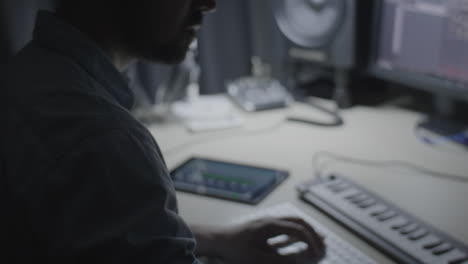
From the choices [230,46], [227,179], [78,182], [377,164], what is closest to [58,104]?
[78,182]

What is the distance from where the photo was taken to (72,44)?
2.40ft

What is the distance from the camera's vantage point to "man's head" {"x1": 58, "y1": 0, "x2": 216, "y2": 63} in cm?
75

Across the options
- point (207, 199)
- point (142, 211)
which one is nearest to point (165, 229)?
point (142, 211)


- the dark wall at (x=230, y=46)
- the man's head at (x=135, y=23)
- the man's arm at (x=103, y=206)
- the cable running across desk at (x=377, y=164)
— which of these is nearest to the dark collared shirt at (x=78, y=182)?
the man's arm at (x=103, y=206)

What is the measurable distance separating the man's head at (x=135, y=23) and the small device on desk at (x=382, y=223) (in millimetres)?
377

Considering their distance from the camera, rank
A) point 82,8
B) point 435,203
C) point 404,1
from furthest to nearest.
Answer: point 404,1, point 435,203, point 82,8

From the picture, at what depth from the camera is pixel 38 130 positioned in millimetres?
608

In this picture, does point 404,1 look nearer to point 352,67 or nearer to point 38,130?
point 352,67

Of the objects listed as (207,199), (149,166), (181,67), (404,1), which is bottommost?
(207,199)

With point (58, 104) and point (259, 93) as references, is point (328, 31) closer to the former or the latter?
point (259, 93)

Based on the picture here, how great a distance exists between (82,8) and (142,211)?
1.09ft

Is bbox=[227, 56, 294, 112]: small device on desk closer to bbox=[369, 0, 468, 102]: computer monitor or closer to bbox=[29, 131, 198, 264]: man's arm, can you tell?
bbox=[369, 0, 468, 102]: computer monitor

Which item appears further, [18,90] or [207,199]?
[207,199]

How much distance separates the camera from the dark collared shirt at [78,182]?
57cm
